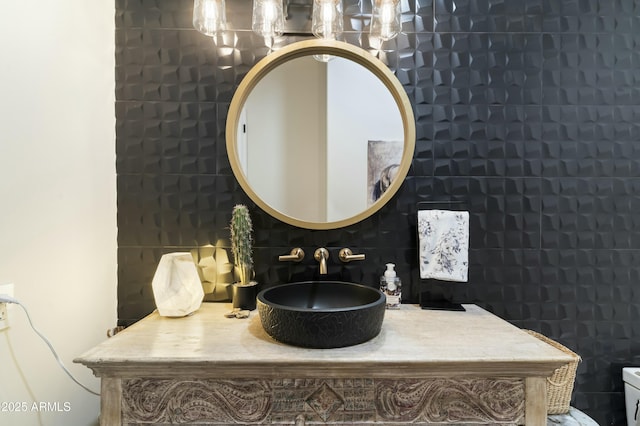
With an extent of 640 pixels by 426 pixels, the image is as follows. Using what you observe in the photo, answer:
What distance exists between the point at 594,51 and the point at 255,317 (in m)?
1.69

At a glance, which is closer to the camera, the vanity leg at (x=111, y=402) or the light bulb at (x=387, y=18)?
the vanity leg at (x=111, y=402)

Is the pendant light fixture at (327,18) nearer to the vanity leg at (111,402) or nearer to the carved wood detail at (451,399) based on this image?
the carved wood detail at (451,399)

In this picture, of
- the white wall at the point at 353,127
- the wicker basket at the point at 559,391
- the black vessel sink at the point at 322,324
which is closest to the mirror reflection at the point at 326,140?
the white wall at the point at 353,127

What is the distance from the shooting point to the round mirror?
1.32m

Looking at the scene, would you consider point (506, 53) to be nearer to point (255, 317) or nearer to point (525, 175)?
point (525, 175)

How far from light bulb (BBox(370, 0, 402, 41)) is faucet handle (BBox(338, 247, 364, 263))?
2.78ft

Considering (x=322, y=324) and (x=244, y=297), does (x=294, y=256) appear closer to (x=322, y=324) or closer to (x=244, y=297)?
(x=244, y=297)

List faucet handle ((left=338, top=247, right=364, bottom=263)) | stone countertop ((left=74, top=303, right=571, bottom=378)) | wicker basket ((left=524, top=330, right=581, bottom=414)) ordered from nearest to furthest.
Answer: stone countertop ((left=74, top=303, right=571, bottom=378)) → wicker basket ((left=524, top=330, right=581, bottom=414)) → faucet handle ((left=338, top=247, right=364, bottom=263))

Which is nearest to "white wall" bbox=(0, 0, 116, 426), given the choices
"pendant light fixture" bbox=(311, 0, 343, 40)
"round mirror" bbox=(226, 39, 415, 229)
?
"round mirror" bbox=(226, 39, 415, 229)

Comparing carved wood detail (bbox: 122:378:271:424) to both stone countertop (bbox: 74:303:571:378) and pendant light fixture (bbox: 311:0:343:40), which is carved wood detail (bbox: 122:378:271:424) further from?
pendant light fixture (bbox: 311:0:343:40)

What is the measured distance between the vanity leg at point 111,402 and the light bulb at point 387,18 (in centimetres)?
143

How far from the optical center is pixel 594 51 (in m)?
1.37

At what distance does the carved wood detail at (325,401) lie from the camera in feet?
2.89

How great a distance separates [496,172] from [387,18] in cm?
74
